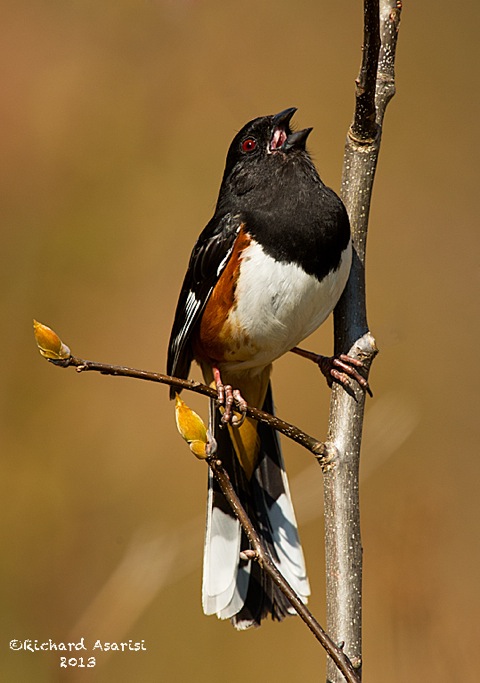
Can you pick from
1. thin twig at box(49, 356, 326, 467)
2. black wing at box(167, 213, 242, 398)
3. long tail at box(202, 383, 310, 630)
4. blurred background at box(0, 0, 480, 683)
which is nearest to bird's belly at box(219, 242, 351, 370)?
black wing at box(167, 213, 242, 398)

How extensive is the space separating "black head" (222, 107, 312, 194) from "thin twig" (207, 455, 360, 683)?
1.32 m

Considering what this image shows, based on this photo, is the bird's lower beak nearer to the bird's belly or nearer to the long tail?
the bird's belly

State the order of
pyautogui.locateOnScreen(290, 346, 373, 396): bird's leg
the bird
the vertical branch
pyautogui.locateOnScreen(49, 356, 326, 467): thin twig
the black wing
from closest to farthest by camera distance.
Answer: pyautogui.locateOnScreen(49, 356, 326, 467): thin twig
the vertical branch
pyautogui.locateOnScreen(290, 346, 373, 396): bird's leg
the bird
the black wing

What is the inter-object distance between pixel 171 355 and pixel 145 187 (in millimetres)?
1158

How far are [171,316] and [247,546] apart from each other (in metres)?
1.39

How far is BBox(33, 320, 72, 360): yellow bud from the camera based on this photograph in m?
1.59

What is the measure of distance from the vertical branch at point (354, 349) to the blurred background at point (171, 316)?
2.42ft

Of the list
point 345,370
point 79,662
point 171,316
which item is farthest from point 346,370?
point 171,316

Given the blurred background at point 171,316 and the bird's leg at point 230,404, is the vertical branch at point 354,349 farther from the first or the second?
the blurred background at point 171,316

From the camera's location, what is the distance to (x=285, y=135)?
2.68 meters

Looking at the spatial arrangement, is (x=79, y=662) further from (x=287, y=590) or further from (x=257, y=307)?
(x=287, y=590)

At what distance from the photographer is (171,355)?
2.81 m

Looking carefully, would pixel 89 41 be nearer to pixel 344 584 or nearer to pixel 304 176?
pixel 304 176

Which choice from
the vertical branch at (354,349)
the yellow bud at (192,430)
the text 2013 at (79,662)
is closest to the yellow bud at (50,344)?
the yellow bud at (192,430)
